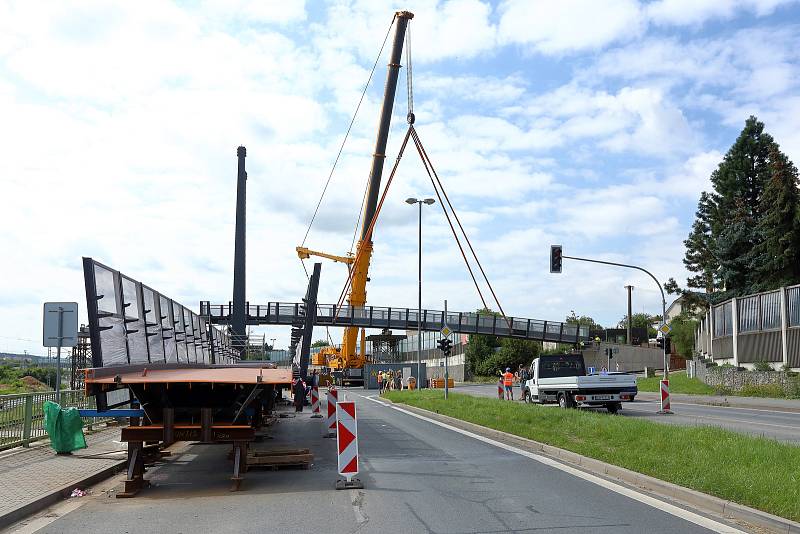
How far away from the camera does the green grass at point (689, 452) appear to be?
8.52m

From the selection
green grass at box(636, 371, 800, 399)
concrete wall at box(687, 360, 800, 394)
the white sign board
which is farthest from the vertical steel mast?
concrete wall at box(687, 360, 800, 394)

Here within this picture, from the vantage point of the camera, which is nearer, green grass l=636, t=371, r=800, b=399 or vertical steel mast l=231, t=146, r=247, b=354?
vertical steel mast l=231, t=146, r=247, b=354

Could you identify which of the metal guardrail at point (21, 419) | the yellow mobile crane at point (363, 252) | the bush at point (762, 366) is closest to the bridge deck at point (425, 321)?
→ the yellow mobile crane at point (363, 252)

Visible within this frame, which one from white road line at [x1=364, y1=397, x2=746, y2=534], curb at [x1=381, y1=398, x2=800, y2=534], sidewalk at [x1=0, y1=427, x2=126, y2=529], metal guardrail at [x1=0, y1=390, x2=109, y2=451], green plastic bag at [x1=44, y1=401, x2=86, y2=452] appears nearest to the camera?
curb at [x1=381, y1=398, x2=800, y2=534]

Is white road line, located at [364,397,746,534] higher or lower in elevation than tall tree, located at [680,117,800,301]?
lower

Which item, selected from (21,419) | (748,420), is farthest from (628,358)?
(21,419)

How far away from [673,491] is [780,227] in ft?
149

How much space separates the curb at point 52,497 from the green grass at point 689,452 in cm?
750

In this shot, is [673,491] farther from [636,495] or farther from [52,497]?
[52,497]

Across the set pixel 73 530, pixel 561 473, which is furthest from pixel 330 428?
pixel 73 530

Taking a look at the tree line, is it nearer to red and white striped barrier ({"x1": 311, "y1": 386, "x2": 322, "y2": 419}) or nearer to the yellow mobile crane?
the yellow mobile crane

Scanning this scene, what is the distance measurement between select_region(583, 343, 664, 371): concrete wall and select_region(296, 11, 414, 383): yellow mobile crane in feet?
76.0

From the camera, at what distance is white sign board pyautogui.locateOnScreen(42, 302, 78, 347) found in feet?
47.5

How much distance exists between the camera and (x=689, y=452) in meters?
11.3
